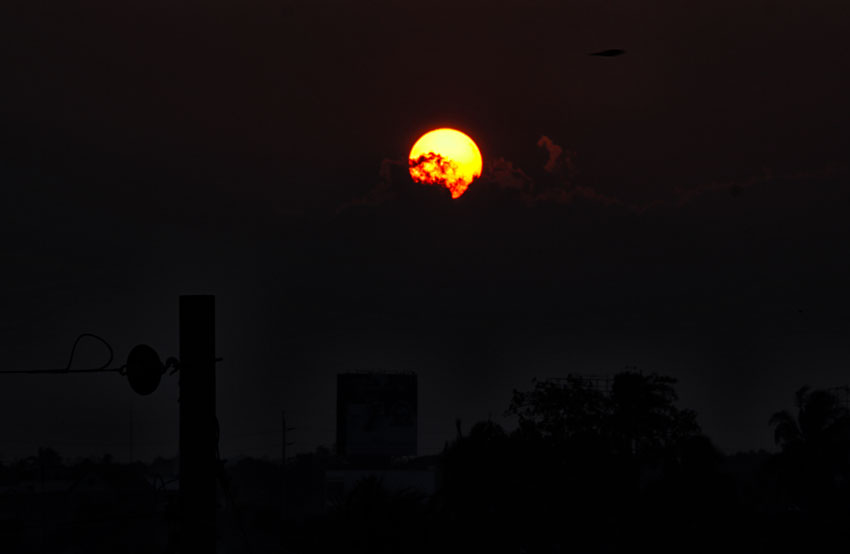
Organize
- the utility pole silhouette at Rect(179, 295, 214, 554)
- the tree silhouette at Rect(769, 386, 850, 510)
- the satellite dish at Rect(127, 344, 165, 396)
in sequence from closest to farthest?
the utility pole silhouette at Rect(179, 295, 214, 554)
the satellite dish at Rect(127, 344, 165, 396)
the tree silhouette at Rect(769, 386, 850, 510)

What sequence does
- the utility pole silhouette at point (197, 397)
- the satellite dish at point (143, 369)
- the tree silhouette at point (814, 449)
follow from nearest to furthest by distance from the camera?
the utility pole silhouette at point (197, 397), the satellite dish at point (143, 369), the tree silhouette at point (814, 449)

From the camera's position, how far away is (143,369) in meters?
11.8

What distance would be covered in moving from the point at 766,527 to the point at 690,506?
Answer: 778 cm

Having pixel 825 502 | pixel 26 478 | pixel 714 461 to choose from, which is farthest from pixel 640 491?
pixel 26 478

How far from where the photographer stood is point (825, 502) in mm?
90375

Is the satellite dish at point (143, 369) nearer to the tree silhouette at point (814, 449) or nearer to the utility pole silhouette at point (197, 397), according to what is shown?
the utility pole silhouette at point (197, 397)

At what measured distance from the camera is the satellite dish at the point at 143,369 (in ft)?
38.7

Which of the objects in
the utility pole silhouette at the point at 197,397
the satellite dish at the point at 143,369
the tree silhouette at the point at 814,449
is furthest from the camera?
the tree silhouette at the point at 814,449

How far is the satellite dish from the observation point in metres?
11.8

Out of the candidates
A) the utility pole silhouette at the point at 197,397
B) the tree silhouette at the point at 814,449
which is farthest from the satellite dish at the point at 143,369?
the tree silhouette at the point at 814,449

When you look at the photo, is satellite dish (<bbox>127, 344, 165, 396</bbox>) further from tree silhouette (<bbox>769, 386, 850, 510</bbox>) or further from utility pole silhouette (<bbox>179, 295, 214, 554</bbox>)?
tree silhouette (<bbox>769, 386, 850, 510</bbox>)

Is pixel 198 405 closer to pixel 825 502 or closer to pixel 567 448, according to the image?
pixel 567 448

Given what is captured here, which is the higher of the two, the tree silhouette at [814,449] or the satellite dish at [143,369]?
the satellite dish at [143,369]

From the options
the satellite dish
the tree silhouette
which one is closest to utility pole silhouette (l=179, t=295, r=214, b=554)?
the satellite dish
